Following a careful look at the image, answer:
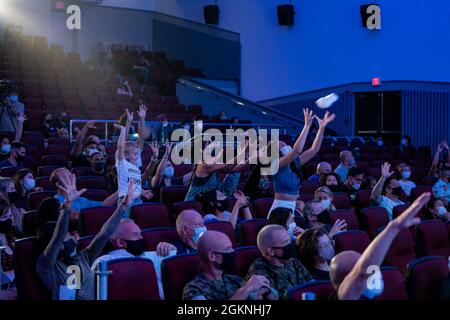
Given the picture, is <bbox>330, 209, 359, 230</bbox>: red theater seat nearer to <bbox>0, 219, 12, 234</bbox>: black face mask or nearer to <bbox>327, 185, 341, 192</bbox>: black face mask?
<bbox>327, 185, 341, 192</bbox>: black face mask

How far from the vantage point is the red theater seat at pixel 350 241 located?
4547 millimetres

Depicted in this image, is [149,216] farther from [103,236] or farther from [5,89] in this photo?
[5,89]

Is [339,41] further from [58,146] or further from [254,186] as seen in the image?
[254,186]

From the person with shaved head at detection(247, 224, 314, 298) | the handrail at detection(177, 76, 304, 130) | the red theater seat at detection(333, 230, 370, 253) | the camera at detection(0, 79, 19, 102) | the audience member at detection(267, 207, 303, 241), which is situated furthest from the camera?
the handrail at detection(177, 76, 304, 130)

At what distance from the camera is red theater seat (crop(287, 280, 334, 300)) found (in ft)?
9.89

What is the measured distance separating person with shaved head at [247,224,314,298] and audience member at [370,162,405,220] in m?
3.18

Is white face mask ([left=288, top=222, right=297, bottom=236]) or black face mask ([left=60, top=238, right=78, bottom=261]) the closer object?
black face mask ([left=60, top=238, right=78, bottom=261])

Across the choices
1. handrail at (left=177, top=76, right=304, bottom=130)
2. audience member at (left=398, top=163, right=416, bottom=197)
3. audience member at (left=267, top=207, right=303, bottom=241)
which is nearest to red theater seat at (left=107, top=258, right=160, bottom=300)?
audience member at (left=267, top=207, right=303, bottom=241)

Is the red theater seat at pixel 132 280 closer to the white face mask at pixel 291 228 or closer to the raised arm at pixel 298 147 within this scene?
the white face mask at pixel 291 228

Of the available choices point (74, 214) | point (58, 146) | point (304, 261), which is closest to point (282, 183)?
point (304, 261)

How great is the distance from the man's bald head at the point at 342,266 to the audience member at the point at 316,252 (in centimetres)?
87

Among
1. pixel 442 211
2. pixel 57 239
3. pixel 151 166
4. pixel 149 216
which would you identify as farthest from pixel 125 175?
pixel 442 211
